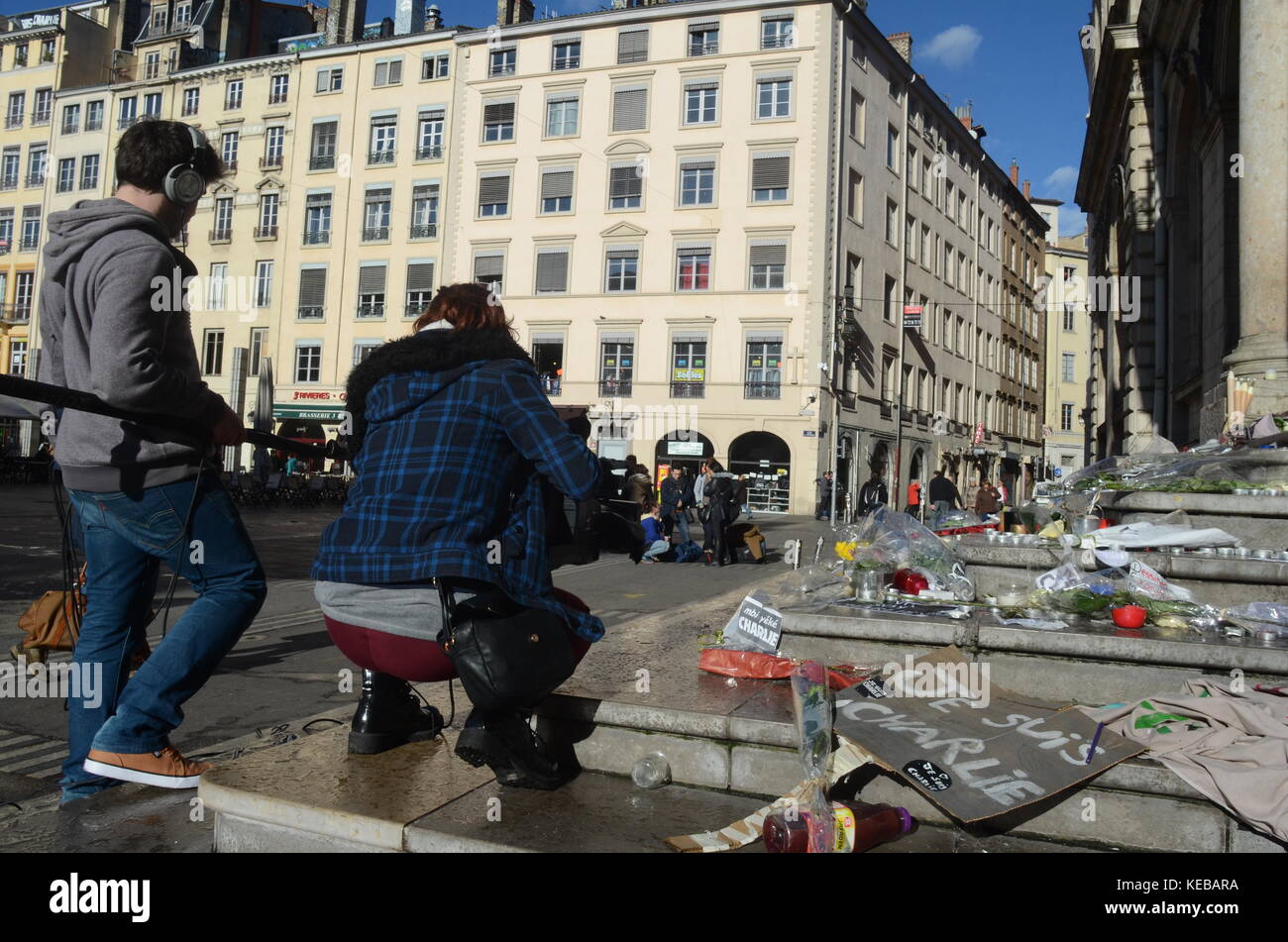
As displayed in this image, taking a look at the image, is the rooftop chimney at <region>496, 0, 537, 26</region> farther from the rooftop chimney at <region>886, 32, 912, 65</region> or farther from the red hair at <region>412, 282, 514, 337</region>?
the red hair at <region>412, 282, 514, 337</region>

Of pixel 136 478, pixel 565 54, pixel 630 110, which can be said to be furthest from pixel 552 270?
pixel 136 478

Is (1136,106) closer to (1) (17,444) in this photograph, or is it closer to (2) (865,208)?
(2) (865,208)

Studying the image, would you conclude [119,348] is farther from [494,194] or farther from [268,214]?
[268,214]

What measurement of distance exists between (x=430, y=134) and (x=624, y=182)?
358 inches

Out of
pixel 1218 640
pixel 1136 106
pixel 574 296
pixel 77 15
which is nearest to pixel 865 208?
pixel 574 296

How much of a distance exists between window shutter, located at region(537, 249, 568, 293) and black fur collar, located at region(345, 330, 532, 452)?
34.4 meters

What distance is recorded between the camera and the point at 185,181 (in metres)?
3.26

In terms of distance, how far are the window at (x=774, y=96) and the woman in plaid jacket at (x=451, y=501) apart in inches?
1349

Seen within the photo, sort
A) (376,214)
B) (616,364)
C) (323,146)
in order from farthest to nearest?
(323,146), (376,214), (616,364)

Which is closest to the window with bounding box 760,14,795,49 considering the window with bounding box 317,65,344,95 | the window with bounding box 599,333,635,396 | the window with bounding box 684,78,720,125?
the window with bounding box 684,78,720,125

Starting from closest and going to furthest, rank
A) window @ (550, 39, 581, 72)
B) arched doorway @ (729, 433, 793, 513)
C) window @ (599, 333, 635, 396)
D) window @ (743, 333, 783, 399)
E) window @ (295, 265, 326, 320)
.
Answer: arched doorway @ (729, 433, 793, 513), window @ (743, 333, 783, 399), window @ (599, 333, 635, 396), window @ (550, 39, 581, 72), window @ (295, 265, 326, 320)

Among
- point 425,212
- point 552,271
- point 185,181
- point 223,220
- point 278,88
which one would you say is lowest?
point 185,181

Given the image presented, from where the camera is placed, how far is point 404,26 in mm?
44438

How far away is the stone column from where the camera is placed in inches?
419
